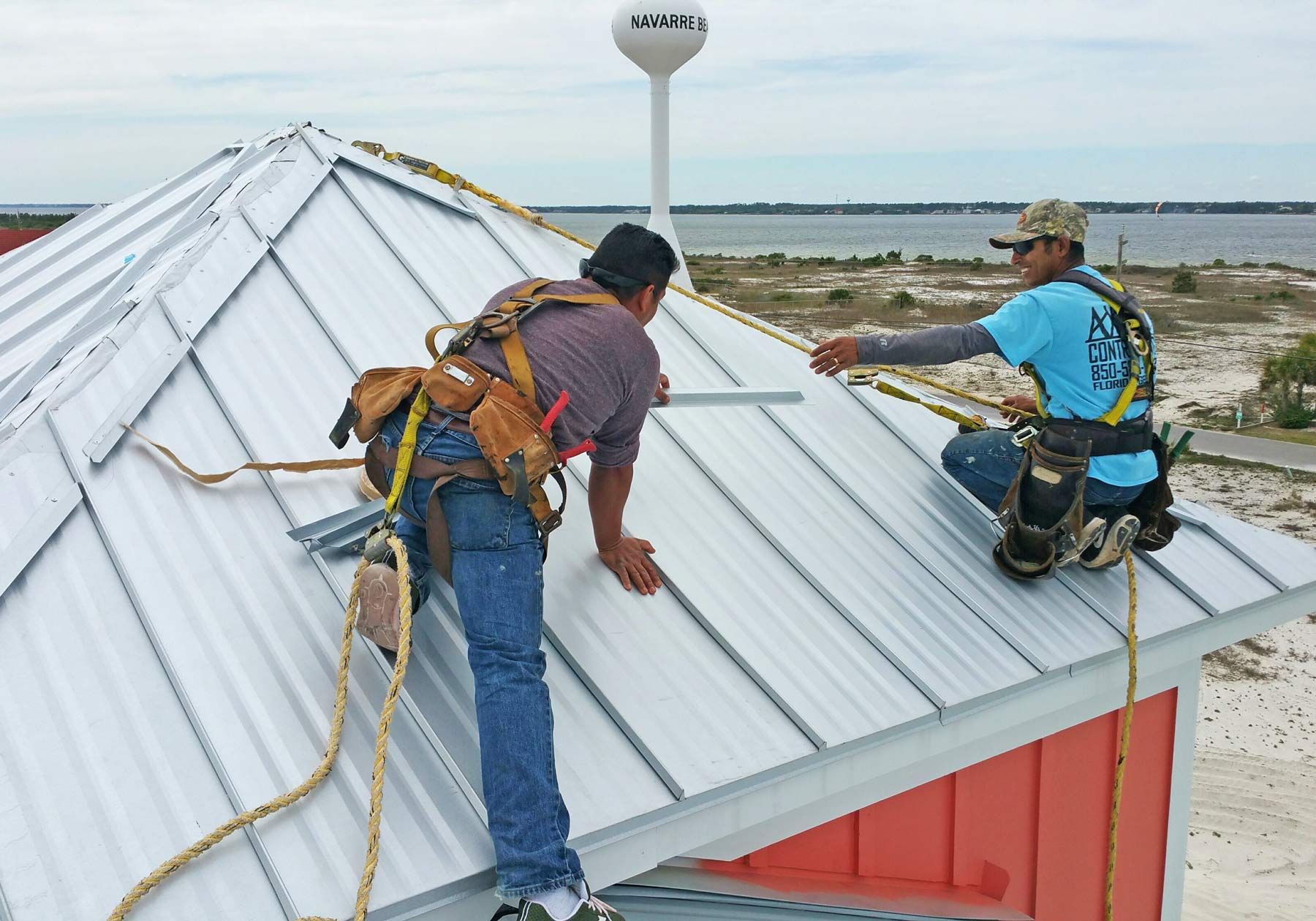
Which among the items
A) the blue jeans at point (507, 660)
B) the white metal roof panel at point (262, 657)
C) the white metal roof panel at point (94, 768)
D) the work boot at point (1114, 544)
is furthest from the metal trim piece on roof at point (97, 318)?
the work boot at point (1114, 544)

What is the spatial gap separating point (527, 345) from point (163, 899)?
197 centimetres

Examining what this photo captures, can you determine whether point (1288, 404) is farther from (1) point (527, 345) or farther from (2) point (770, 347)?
(1) point (527, 345)

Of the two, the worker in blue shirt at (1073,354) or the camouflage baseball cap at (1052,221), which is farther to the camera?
the camouflage baseball cap at (1052,221)

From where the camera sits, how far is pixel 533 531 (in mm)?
3510

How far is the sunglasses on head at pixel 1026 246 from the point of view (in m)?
4.88

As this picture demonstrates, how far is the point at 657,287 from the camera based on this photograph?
3.90 meters

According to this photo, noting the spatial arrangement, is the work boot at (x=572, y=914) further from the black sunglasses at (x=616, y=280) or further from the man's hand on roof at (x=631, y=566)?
the black sunglasses at (x=616, y=280)

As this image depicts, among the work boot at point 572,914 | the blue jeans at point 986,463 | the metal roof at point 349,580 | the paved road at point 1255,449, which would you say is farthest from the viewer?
the paved road at point 1255,449

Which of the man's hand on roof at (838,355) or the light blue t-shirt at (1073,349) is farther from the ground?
the man's hand on roof at (838,355)

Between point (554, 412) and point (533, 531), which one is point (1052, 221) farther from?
point (533, 531)

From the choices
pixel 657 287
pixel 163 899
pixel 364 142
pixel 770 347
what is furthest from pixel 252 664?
pixel 364 142

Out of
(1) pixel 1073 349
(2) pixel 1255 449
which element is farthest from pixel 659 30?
(2) pixel 1255 449

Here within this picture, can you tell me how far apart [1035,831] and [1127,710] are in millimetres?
868

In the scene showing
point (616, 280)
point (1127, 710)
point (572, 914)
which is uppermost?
point (616, 280)
